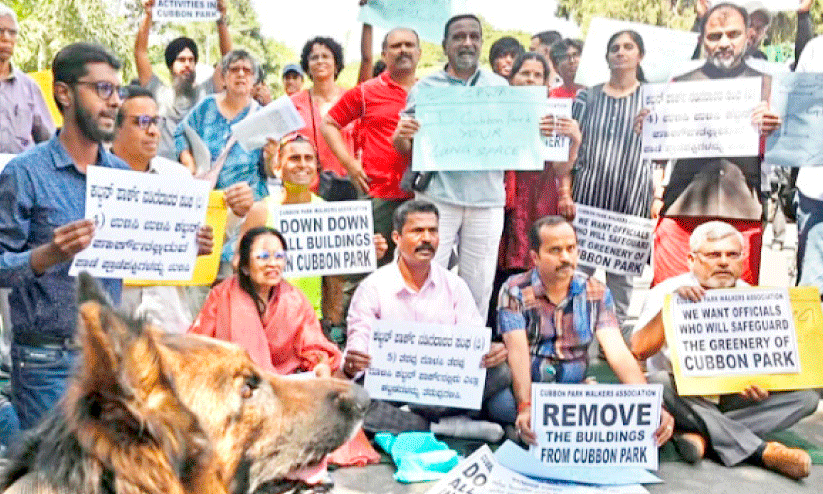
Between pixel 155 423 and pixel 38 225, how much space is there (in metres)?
2.26

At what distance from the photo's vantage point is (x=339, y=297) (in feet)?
22.9

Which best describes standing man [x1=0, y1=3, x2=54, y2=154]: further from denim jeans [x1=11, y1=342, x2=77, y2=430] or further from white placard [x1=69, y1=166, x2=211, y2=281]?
denim jeans [x1=11, y1=342, x2=77, y2=430]

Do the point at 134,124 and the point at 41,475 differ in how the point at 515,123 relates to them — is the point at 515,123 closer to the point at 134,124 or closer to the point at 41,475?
the point at 134,124

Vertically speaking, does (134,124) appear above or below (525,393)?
above

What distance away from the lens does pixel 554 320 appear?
579 centimetres

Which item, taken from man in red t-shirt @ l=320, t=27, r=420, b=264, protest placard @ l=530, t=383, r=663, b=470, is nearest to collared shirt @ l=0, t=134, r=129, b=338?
protest placard @ l=530, t=383, r=663, b=470

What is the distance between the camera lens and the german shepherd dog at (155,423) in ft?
6.06

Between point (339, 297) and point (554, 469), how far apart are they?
2.32m

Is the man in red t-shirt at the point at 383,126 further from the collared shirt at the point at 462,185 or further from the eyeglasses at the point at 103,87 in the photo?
the eyeglasses at the point at 103,87

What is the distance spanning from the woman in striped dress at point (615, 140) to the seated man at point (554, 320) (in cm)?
93

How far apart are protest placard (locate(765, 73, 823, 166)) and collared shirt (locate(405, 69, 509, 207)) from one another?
1.64 meters

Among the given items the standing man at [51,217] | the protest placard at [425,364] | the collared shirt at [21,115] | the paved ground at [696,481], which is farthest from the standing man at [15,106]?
the paved ground at [696,481]

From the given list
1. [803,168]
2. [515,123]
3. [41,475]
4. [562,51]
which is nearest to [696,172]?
[803,168]

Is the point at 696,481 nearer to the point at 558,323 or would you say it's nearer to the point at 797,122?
the point at 558,323
